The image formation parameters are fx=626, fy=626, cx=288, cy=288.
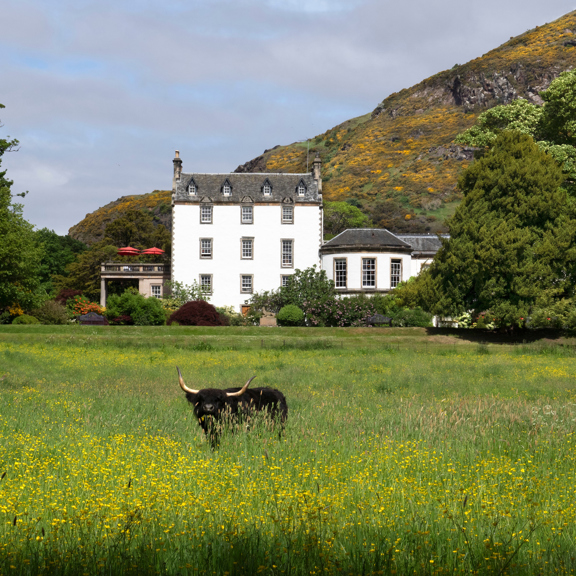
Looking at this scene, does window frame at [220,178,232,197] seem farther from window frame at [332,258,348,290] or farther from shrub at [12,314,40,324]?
shrub at [12,314,40,324]

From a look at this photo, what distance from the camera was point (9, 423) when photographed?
30.7ft

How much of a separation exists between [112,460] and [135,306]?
3881 cm

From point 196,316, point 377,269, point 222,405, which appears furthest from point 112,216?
point 222,405

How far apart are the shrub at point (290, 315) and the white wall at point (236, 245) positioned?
282 inches

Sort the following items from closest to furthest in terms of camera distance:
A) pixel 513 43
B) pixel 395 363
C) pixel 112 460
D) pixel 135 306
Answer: pixel 112 460 → pixel 395 363 → pixel 135 306 → pixel 513 43

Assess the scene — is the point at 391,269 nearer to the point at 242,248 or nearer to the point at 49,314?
the point at 242,248

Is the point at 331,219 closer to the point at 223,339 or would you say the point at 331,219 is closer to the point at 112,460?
the point at 223,339

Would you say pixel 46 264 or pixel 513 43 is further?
pixel 513 43

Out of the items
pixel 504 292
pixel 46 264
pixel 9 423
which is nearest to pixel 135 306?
pixel 504 292

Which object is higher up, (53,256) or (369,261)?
(53,256)

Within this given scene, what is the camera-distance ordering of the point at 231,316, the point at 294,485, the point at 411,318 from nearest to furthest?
the point at 294,485 → the point at 411,318 → the point at 231,316

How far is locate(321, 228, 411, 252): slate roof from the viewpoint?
51.5m

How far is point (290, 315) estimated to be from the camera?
46969mm

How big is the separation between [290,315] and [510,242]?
18671mm
